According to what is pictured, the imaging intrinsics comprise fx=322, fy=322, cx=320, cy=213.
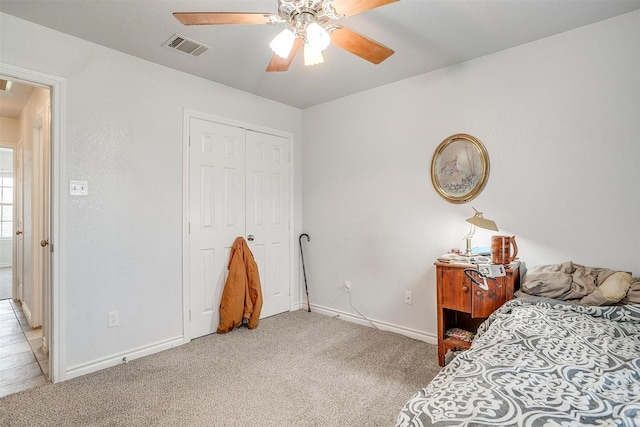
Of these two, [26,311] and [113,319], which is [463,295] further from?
[26,311]

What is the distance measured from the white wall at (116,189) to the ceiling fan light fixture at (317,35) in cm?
180

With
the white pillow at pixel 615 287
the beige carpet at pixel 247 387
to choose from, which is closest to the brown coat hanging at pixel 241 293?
the beige carpet at pixel 247 387

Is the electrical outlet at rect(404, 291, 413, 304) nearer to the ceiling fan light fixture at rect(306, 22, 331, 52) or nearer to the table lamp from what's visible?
the table lamp

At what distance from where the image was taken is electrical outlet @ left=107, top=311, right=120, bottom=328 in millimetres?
2500

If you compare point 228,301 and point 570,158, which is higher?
point 570,158

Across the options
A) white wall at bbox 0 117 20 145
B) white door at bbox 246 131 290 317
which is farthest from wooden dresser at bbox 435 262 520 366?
white wall at bbox 0 117 20 145

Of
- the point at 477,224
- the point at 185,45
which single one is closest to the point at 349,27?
the point at 185,45

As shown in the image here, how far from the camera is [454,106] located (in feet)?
9.20

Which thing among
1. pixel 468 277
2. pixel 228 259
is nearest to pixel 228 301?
pixel 228 259

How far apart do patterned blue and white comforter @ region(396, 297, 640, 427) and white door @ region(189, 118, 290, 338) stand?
96.4 inches

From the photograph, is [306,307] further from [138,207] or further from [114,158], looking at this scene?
[114,158]

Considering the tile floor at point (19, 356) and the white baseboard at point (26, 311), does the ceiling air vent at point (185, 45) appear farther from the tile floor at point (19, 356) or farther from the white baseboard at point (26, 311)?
the white baseboard at point (26, 311)

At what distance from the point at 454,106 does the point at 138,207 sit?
282cm

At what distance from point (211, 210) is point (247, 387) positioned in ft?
5.44
